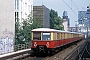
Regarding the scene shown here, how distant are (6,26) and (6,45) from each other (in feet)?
7.13

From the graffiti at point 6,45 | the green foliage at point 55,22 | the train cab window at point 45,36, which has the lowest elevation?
the graffiti at point 6,45

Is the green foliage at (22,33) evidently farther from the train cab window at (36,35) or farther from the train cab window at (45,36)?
the train cab window at (45,36)

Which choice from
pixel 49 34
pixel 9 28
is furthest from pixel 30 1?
pixel 49 34

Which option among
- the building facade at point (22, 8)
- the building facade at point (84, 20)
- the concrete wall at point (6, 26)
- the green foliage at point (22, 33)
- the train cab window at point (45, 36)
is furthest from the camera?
the building facade at point (84, 20)

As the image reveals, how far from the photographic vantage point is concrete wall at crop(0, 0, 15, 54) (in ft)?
91.4

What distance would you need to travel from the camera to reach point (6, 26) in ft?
96.0

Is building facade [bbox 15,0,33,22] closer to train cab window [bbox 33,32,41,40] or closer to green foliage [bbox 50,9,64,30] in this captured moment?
train cab window [bbox 33,32,41,40]

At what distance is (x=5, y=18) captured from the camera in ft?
95.3

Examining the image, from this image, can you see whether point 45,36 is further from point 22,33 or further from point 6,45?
point 22,33

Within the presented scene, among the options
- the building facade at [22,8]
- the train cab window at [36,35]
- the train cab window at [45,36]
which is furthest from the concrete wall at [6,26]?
the building facade at [22,8]

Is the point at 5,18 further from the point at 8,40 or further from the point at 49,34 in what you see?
the point at 49,34

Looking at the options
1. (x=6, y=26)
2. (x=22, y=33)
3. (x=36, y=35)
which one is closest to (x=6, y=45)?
(x=6, y=26)

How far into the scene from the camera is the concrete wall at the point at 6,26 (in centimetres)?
2785

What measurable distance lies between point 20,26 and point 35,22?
326 cm
